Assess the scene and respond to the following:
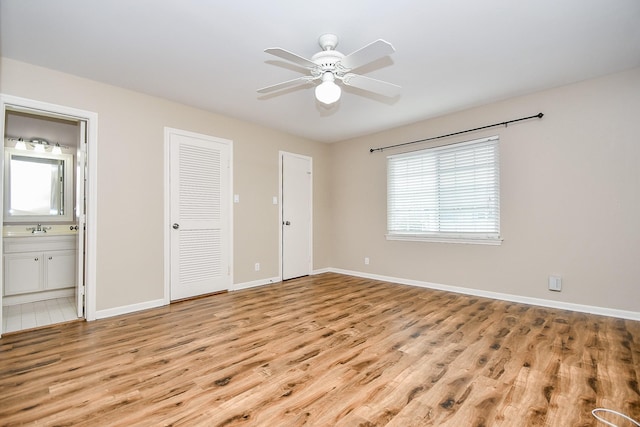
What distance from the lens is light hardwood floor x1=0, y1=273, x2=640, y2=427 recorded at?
1.64 metres

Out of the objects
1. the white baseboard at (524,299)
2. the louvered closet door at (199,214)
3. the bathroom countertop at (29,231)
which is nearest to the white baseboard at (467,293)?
the white baseboard at (524,299)

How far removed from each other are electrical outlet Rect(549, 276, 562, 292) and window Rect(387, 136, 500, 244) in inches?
27.2

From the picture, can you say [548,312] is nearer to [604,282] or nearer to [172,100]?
[604,282]

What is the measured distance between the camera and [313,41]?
2451 mm

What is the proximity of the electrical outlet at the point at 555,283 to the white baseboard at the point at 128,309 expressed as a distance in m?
4.69

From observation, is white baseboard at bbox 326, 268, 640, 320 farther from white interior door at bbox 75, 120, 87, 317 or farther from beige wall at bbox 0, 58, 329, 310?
white interior door at bbox 75, 120, 87, 317

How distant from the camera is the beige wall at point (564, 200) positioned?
306 cm

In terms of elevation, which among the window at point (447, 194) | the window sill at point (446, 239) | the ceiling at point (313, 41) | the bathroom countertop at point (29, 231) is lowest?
the window sill at point (446, 239)

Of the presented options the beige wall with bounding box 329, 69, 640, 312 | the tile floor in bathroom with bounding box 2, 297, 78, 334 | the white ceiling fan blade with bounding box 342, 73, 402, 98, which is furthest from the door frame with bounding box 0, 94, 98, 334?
the beige wall with bounding box 329, 69, 640, 312

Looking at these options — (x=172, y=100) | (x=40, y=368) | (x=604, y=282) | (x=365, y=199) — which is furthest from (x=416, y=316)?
(x=172, y=100)

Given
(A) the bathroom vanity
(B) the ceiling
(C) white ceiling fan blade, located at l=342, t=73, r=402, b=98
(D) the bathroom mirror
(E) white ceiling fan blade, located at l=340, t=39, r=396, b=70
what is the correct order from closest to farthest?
(E) white ceiling fan blade, located at l=340, t=39, r=396, b=70 < (B) the ceiling < (C) white ceiling fan blade, located at l=342, t=73, r=402, b=98 < (A) the bathroom vanity < (D) the bathroom mirror

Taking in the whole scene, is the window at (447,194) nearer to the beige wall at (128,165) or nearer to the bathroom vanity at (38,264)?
the beige wall at (128,165)

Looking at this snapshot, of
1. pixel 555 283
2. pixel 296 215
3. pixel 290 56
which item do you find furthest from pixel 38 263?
pixel 555 283

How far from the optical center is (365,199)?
5383mm
